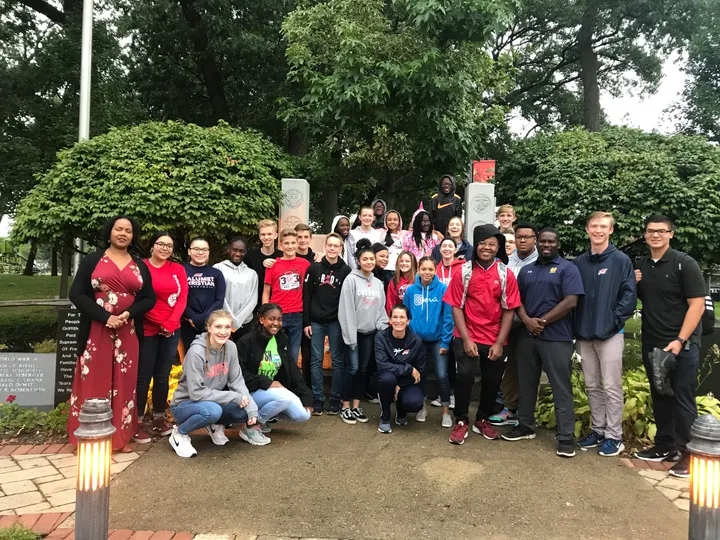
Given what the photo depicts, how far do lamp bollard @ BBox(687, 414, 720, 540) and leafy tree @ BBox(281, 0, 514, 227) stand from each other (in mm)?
7048

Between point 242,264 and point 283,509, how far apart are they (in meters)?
2.71

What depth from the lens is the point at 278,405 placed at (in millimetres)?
4375

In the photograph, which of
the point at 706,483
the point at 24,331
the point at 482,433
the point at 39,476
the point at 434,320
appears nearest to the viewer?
the point at 706,483

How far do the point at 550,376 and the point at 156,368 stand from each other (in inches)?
142

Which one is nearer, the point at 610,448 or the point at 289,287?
the point at 610,448

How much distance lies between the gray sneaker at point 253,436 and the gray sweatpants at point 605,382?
298cm

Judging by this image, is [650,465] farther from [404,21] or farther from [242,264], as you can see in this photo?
[404,21]

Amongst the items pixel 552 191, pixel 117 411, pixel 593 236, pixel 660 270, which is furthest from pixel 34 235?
pixel 552 191

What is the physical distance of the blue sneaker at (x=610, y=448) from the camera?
171 inches

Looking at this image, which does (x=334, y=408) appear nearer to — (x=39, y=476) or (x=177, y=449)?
(x=177, y=449)

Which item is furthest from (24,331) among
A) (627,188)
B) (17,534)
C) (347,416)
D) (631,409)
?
(627,188)

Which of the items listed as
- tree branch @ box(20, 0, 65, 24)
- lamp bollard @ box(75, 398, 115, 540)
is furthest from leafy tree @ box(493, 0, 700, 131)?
lamp bollard @ box(75, 398, 115, 540)

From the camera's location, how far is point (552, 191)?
9.27 metres

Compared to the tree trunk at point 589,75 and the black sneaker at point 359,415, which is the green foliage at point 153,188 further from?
the tree trunk at point 589,75
